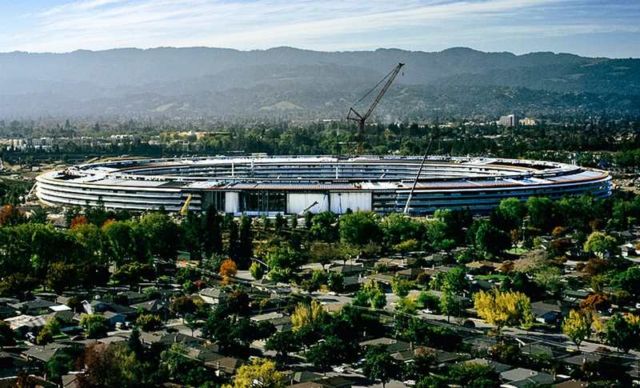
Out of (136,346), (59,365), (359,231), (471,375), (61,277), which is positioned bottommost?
(471,375)

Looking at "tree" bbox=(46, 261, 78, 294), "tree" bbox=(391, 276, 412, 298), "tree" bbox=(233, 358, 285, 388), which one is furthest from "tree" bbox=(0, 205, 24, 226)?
"tree" bbox=(233, 358, 285, 388)

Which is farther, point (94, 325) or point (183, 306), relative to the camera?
point (183, 306)

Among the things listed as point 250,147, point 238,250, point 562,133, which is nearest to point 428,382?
point 238,250

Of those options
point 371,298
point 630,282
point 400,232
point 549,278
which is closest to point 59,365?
point 371,298

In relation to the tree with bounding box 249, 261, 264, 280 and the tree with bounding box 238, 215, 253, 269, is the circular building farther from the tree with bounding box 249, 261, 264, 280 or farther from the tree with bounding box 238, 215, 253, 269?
the tree with bounding box 249, 261, 264, 280

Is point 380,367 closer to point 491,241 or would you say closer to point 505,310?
point 505,310

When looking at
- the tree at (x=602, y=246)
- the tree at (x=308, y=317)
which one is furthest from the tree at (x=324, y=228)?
the tree at (x=308, y=317)

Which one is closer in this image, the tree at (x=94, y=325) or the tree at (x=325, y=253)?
the tree at (x=94, y=325)

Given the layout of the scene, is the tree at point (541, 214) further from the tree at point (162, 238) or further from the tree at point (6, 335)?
the tree at point (6, 335)
